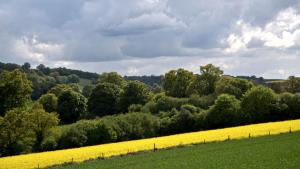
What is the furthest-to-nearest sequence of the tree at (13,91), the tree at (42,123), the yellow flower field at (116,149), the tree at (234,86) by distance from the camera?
1. the tree at (234,86)
2. the tree at (13,91)
3. the tree at (42,123)
4. the yellow flower field at (116,149)

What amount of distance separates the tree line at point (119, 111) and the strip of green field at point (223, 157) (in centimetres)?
2558

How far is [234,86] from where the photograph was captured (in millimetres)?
112188

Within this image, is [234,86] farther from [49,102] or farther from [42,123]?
[42,123]

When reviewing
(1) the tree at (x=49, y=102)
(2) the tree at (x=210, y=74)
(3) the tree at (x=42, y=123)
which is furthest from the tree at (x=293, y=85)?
(3) the tree at (x=42, y=123)

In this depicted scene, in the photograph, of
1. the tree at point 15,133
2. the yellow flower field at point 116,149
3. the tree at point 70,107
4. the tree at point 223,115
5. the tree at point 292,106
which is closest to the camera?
the yellow flower field at point 116,149

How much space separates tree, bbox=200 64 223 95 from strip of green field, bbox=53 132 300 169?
7294cm

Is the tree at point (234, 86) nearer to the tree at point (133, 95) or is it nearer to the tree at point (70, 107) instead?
the tree at point (133, 95)

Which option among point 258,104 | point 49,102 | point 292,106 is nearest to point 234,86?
point 258,104

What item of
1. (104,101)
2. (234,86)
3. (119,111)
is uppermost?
(234,86)

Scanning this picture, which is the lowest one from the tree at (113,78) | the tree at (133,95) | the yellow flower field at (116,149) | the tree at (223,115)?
the yellow flower field at (116,149)

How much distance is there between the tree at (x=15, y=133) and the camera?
6969 cm

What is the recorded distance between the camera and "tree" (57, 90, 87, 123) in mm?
116188

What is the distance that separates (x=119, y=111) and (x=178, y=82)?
18636 millimetres

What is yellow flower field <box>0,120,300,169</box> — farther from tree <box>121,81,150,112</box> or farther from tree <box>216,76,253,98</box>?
tree <box>121,81,150,112</box>
